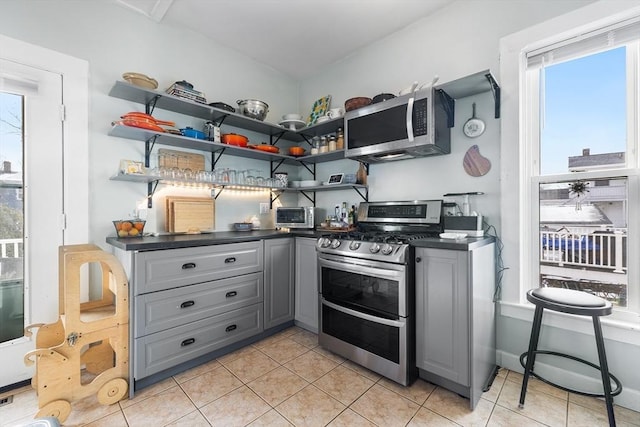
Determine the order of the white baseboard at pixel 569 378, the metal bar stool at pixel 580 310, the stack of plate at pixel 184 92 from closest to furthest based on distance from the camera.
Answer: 1. the metal bar stool at pixel 580 310
2. the white baseboard at pixel 569 378
3. the stack of plate at pixel 184 92

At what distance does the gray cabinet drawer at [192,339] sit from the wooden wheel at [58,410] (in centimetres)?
33

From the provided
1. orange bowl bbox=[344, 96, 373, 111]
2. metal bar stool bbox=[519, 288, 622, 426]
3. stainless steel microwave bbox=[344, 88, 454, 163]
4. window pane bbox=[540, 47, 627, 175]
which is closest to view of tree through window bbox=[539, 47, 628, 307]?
window pane bbox=[540, 47, 627, 175]

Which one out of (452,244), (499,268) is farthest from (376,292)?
(499,268)

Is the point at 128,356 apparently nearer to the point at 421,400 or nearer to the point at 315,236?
the point at 315,236

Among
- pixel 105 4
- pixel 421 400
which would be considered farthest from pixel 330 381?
pixel 105 4

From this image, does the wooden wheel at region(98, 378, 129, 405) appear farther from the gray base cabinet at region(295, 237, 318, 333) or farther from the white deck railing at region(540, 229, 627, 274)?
the white deck railing at region(540, 229, 627, 274)

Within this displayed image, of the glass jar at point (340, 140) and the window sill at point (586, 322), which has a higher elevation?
the glass jar at point (340, 140)

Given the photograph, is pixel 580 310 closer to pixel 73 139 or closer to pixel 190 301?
pixel 190 301

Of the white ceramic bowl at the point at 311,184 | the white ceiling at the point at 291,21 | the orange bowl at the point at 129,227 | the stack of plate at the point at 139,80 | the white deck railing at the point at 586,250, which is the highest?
the white ceiling at the point at 291,21

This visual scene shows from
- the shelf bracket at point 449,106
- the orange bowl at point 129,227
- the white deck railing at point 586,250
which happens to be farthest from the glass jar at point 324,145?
the white deck railing at point 586,250

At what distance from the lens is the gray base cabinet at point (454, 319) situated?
1.65 m

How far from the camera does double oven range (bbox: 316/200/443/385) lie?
1830 millimetres

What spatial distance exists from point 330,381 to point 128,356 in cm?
130

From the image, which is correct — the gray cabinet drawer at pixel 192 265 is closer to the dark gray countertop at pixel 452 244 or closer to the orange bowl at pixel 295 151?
the orange bowl at pixel 295 151
